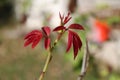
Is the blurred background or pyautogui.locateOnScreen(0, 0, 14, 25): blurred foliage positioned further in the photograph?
pyautogui.locateOnScreen(0, 0, 14, 25): blurred foliage

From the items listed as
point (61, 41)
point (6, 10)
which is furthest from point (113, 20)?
point (6, 10)

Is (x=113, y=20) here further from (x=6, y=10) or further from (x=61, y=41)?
(x=6, y=10)

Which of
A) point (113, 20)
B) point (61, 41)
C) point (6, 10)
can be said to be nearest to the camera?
point (61, 41)

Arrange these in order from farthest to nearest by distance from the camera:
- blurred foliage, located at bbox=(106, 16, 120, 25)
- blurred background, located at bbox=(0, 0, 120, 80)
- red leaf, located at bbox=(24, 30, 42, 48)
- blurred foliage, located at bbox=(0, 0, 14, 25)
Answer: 1. blurred foliage, located at bbox=(0, 0, 14, 25)
2. blurred foliage, located at bbox=(106, 16, 120, 25)
3. blurred background, located at bbox=(0, 0, 120, 80)
4. red leaf, located at bbox=(24, 30, 42, 48)

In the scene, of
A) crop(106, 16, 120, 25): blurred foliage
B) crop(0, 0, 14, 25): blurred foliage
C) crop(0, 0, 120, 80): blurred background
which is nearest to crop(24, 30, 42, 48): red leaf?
crop(0, 0, 120, 80): blurred background

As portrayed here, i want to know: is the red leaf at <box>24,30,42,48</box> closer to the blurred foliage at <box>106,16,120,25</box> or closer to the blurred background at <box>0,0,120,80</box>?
the blurred background at <box>0,0,120,80</box>

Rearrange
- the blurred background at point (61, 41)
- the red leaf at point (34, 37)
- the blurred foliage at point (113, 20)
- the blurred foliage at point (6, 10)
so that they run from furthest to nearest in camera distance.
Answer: the blurred foliage at point (6, 10)
the blurred foliage at point (113, 20)
the blurred background at point (61, 41)
the red leaf at point (34, 37)

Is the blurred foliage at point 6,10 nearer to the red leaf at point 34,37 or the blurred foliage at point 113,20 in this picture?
the blurred foliage at point 113,20

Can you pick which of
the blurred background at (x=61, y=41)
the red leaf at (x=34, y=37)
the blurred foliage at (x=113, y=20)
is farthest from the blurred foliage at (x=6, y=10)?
the red leaf at (x=34, y=37)

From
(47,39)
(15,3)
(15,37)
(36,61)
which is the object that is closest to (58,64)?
(36,61)
